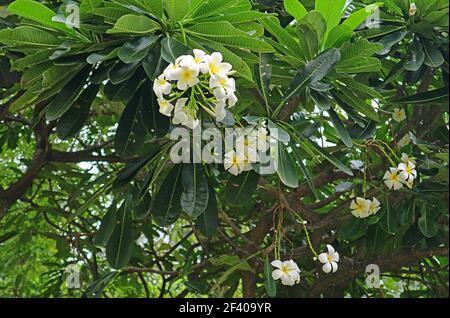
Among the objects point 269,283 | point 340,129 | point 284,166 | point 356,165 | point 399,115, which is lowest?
point 269,283

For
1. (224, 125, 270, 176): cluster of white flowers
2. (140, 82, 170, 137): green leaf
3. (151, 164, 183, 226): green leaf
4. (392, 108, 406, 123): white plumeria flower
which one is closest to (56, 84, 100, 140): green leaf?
(140, 82, 170, 137): green leaf

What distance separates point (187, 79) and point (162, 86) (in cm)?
5

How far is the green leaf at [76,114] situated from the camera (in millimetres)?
1427

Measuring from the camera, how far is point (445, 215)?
163 cm

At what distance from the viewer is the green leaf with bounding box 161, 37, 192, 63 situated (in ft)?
3.71

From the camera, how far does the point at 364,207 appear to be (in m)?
1.71

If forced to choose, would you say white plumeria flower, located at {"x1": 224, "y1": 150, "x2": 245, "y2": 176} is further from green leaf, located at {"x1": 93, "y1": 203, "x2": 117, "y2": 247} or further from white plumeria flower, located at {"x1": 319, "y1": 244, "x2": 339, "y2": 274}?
green leaf, located at {"x1": 93, "y1": 203, "x2": 117, "y2": 247}

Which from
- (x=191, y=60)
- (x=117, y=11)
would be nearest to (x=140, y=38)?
(x=117, y=11)

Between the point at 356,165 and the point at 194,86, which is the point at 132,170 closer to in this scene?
the point at 194,86

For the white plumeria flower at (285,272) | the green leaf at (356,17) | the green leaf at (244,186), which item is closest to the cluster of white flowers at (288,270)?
the white plumeria flower at (285,272)

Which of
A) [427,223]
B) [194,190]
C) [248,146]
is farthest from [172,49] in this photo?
[427,223]

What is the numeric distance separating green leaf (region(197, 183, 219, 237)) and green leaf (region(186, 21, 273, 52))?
0.47m

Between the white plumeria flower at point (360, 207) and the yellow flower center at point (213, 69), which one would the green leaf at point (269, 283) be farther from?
the yellow flower center at point (213, 69)

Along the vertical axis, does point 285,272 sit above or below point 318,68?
below
